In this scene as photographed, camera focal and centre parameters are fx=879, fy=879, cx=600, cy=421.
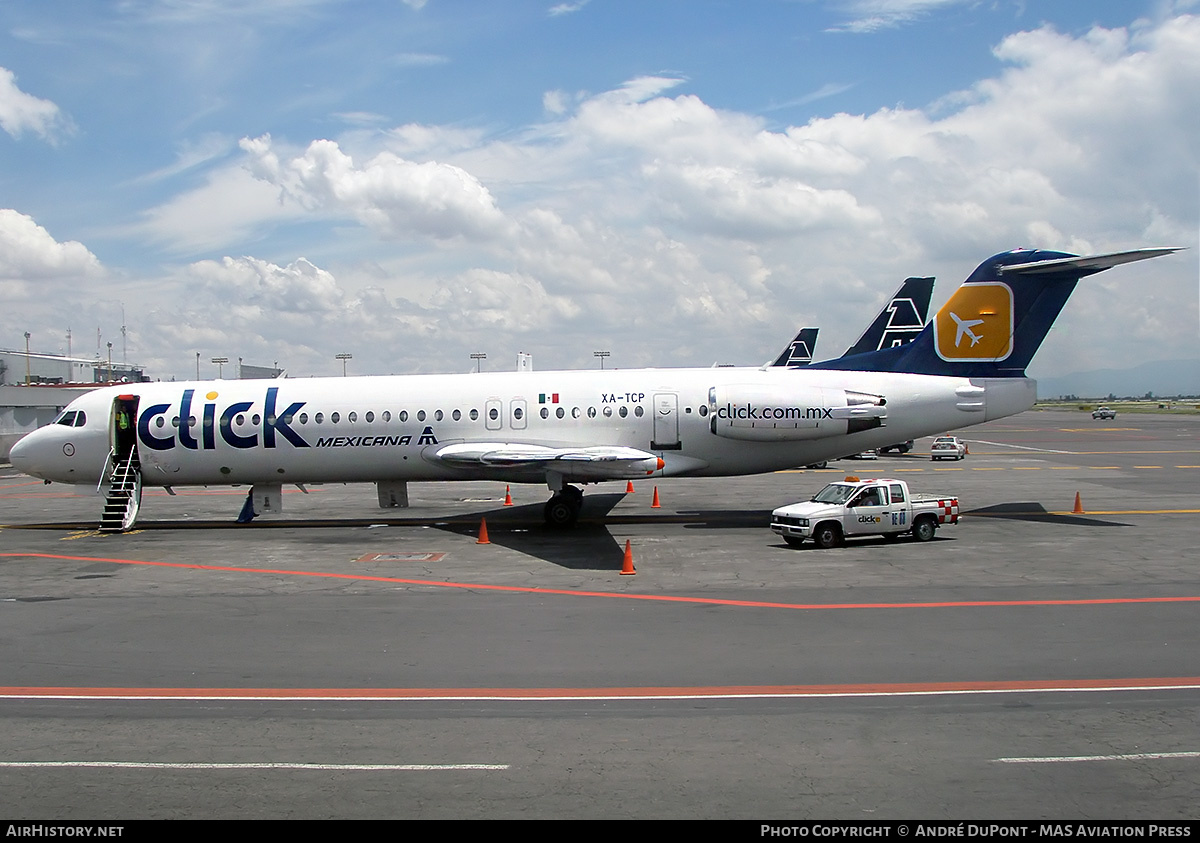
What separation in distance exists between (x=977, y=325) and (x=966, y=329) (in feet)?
1.04

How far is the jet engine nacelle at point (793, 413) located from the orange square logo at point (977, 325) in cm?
284

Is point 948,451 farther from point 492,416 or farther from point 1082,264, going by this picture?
point 492,416

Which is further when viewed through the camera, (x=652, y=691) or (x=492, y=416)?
(x=492, y=416)

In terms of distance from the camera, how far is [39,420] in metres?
62.1

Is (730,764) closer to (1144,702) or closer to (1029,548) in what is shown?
(1144,702)

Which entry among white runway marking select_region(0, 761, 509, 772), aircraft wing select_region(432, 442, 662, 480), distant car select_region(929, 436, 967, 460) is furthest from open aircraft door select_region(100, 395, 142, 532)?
distant car select_region(929, 436, 967, 460)

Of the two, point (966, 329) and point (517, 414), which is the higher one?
point (966, 329)

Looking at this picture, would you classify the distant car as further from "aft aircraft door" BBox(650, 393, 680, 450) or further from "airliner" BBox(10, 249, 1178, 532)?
"aft aircraft door" BBox(650, 393, 680, 450)

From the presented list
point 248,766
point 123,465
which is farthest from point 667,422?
point 248,766

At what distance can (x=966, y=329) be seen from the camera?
25094 mm

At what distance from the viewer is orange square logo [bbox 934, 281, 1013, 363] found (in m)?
25.0

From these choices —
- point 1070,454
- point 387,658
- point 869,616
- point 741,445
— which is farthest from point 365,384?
point 1070,454

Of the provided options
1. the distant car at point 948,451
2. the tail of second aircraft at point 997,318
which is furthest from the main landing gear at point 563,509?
the distant car at point 948,451

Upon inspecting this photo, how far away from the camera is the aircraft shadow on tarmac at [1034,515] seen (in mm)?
23266
